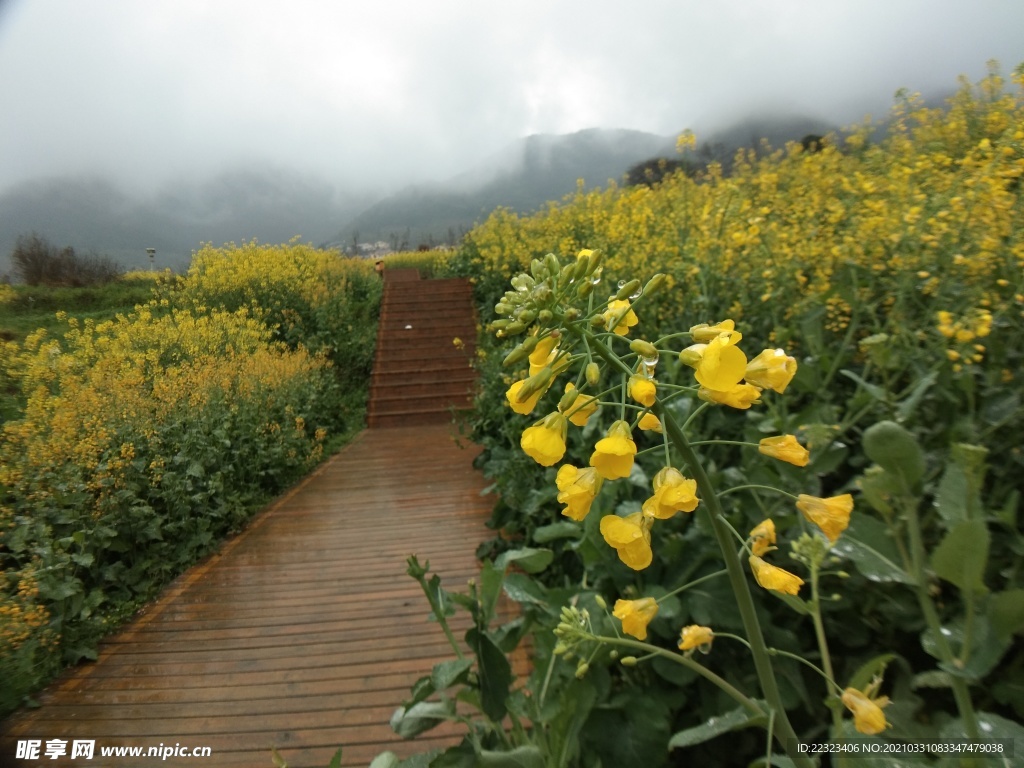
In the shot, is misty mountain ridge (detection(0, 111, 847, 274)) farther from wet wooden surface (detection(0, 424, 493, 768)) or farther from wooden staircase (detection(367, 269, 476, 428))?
wooden staircase (detection(367, 269, 476, 428))

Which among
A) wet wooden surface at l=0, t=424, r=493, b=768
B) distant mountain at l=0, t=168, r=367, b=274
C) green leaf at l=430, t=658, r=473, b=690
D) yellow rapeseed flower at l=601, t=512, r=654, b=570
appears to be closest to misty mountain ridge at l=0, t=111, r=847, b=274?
distant mountain at l=0, t=168, r=367, b=274

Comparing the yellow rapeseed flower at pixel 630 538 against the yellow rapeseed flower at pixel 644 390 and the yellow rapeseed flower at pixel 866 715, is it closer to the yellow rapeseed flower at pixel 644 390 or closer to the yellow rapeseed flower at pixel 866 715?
the yellow rapeseed flower at pixel 644 390

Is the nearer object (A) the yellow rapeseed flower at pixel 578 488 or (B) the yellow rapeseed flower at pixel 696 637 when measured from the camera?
(A) the yellow rapeseed flower at pixel 578 488

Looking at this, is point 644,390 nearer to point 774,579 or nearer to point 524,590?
point 774,579

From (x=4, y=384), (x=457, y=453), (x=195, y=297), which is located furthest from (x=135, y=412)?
(x=457, y=453)

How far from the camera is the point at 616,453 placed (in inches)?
24.7

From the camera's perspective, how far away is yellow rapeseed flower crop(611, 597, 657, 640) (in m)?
0.74

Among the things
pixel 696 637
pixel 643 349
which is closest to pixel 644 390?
pixel 643 349

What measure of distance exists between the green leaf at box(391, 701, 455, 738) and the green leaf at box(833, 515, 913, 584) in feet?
2.74

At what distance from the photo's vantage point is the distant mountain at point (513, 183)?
398 centimetres

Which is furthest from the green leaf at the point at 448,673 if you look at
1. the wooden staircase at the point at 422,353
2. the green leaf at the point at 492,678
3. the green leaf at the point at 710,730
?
the wooden staircase at the point at 422,353

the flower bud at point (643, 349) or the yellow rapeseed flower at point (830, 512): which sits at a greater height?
the flower bud at point (643, 349)

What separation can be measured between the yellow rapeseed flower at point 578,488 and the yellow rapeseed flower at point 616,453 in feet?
0.11

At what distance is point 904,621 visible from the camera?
1167 mm
